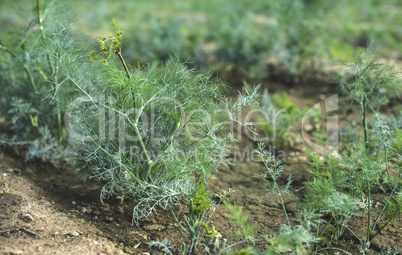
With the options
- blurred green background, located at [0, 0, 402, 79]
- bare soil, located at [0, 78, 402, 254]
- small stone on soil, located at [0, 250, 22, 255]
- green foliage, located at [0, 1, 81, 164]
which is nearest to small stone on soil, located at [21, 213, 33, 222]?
bare soil, located at [0, 78, 402, 254]

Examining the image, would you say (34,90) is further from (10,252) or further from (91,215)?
(10,252)

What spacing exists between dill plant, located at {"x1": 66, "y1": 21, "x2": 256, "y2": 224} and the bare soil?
0.52ft

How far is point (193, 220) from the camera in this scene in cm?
246

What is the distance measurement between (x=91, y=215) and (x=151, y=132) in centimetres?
69

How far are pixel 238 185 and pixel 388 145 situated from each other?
1.16m

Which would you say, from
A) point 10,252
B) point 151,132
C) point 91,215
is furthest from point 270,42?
point 10,252

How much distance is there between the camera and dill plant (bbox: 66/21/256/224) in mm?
2654

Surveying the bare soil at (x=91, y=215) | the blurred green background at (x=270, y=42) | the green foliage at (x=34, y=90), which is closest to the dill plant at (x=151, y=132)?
the bare soil at (x=91, y=215)

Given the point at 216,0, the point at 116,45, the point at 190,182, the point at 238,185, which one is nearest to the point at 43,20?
the point at 116,45

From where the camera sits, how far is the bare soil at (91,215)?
2.45 m

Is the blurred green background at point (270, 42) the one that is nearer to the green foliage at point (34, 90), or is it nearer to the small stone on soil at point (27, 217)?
the green foliage at point (34, 90)

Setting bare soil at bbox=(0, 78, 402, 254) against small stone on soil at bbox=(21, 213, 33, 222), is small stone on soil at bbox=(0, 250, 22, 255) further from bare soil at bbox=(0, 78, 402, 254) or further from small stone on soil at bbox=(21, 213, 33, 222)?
small stone on soil at bbox=(21, 213, 33, 222)

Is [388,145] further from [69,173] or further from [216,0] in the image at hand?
[216,0]

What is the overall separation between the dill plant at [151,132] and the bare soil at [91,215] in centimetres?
16
